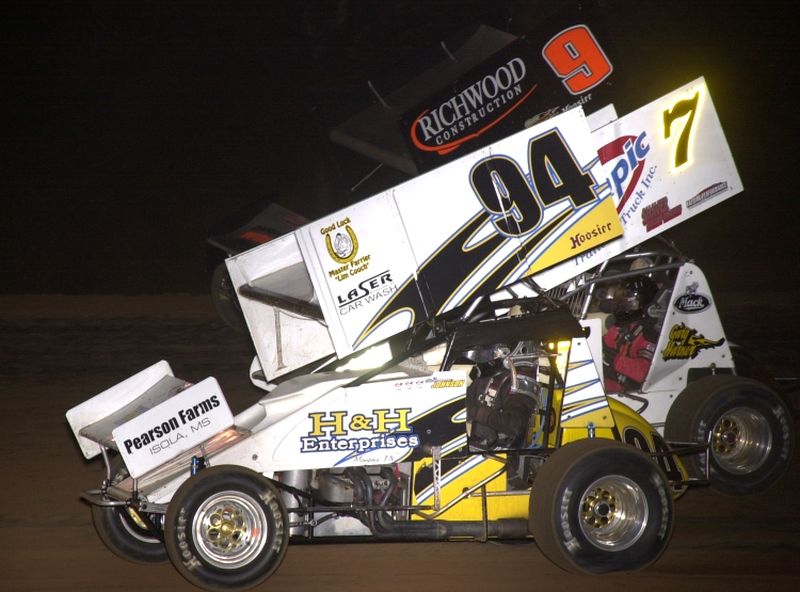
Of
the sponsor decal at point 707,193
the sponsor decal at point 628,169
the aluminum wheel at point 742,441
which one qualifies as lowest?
the aluminum wheel at point 742,441

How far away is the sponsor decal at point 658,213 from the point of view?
21.2 feet

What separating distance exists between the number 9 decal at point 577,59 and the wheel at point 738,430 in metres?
2.37

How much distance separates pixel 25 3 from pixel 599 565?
14.5 m

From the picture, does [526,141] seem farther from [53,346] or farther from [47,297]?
[47,297]

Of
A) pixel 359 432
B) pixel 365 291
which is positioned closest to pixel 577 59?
pixel 365 291

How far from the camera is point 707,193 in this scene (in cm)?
646

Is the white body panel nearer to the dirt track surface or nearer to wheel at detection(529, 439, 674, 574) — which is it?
the dirt track surface

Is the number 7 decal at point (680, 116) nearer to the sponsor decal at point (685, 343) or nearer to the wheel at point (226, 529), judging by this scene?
the sponsor decal at point (685, 343)

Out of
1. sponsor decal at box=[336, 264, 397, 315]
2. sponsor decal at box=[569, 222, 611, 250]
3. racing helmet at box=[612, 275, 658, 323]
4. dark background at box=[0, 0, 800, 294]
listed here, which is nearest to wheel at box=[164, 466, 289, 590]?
sponsor decal at box=[336, 264, 397, 315]

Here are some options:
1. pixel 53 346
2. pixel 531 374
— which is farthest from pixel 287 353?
pixel 53 346

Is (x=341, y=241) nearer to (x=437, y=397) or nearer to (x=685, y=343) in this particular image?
(x=437, y=397)

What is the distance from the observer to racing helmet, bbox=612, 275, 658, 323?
22.5ft

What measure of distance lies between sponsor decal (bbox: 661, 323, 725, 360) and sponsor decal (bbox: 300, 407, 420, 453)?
8.80ft

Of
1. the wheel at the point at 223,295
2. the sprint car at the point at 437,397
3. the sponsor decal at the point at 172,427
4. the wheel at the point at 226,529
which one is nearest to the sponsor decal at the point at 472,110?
the sprint car at the point at 437,397
